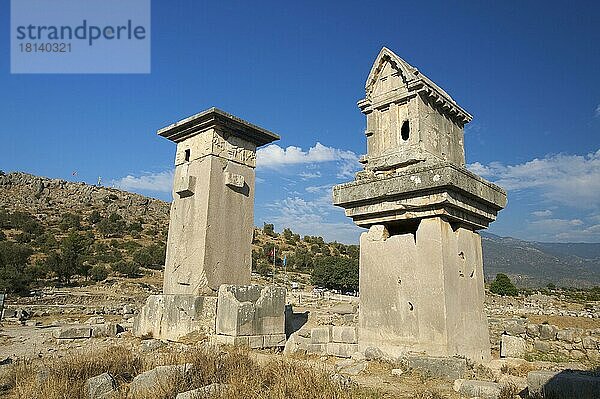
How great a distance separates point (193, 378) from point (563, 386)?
12.0 ft

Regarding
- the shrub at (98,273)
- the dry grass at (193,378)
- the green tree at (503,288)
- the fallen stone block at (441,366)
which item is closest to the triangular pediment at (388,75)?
the fallen stone block at (441,366)

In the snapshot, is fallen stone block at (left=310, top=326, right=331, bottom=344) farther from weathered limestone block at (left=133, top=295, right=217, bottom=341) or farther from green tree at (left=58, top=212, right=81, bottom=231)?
green tree at (left=58, top=212, right=81, bottom=231)

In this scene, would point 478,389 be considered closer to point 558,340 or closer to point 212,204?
point 212,204

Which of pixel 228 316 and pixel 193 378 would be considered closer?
pixel 193 378

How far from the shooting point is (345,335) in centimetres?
694

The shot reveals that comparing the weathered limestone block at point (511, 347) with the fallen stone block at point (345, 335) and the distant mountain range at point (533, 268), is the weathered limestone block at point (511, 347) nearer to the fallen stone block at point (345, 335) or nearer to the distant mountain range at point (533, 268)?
the fallen stone block at point (345, 335)

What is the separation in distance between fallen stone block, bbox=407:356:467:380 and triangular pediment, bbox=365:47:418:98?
339cm

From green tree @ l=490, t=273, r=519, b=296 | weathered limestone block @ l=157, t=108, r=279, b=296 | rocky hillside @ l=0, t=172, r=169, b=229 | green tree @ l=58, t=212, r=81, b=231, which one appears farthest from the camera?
rocky hillside @ l=0, t=172, r=169, b=229

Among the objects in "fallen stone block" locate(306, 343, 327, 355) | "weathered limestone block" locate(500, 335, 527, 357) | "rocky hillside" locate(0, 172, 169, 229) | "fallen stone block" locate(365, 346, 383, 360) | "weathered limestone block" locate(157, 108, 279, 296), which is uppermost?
"rocky hillside" locate(0, 172, 169, 229)

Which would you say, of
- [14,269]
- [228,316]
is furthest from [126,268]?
[228,316]

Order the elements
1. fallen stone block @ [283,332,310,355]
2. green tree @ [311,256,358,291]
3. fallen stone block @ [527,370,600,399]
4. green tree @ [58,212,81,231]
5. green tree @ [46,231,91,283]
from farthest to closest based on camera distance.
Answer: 1. green tree @ [58,212,81,231]
2. green tree @ [311,256,358,291]
3. green tree @ [46,231,91,283]
4. fallen stone block @ [283,332,310,355]
5. fallen stone block @ [527,370,600,399]

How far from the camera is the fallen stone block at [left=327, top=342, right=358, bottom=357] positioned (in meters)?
6.22

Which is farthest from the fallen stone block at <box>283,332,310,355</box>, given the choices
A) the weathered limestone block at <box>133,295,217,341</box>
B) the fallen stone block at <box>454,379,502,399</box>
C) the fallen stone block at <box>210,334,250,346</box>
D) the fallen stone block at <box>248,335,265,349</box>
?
the fallen stone block at <box>454,379,502,399</box>

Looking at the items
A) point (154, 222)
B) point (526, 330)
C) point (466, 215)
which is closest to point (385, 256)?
point (466, 215)
